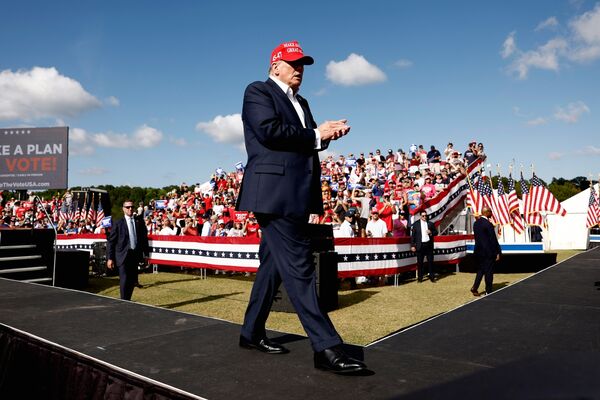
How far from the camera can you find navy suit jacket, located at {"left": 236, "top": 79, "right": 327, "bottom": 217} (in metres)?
2.63

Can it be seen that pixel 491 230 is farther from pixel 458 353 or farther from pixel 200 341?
pixel 200 341

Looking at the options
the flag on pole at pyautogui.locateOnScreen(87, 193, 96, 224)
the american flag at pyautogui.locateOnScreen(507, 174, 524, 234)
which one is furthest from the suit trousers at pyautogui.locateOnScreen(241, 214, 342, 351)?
the flag on pole at pyautogui.locateOnScreen(87, 193, 96, 224)

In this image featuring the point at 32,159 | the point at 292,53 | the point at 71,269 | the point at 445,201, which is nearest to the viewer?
the point at 292,53

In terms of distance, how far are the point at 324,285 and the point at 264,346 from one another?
522 centimetres

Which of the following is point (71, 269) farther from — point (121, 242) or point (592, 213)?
point (592, 213)

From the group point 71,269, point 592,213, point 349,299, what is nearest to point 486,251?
point 349,299

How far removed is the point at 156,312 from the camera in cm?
404

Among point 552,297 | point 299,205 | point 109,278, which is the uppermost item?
point 299,205

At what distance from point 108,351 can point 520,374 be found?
2426 millimetres

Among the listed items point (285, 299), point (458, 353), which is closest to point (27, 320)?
point (458, 353)

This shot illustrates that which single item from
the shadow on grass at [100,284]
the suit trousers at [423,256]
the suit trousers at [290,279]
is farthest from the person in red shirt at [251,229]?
the suit trousers at [290,279]

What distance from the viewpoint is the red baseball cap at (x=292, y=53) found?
9.14 feet

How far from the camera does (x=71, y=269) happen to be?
35.9ft

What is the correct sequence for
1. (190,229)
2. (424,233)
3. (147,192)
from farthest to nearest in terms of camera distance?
(147,192) < (190,229) < (424,233)
